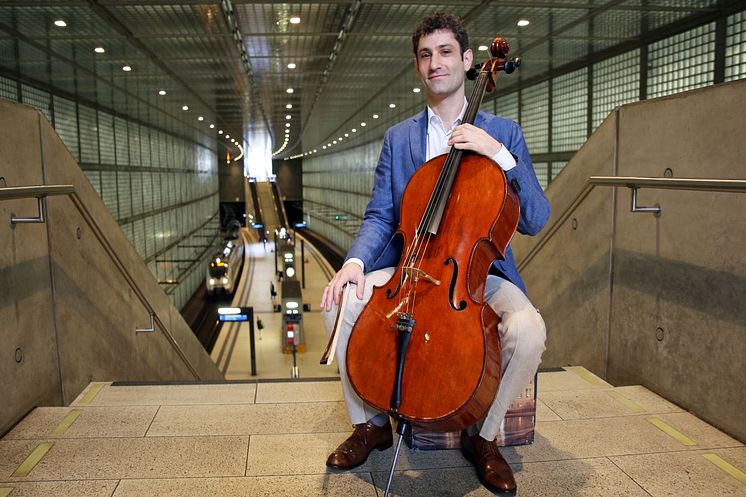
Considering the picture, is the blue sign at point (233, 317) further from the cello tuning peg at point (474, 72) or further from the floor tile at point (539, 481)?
the cello tuning peg at point (474, 72)

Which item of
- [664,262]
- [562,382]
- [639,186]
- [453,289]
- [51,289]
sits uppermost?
[639,186]

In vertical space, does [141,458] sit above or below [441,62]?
below

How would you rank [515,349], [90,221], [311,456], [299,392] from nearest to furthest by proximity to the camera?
[515,349]
[311,456]
[299,392]
[90,221]

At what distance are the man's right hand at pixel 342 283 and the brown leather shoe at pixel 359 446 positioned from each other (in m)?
0.53

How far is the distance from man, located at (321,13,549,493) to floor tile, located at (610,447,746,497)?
0.52 meters

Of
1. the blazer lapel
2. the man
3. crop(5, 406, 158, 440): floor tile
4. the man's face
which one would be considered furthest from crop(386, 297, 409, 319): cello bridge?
crop(5, 406, 158, 440): floor tile

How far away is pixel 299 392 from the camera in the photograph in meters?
3.38

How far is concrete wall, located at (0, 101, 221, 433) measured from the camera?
9.85 ft

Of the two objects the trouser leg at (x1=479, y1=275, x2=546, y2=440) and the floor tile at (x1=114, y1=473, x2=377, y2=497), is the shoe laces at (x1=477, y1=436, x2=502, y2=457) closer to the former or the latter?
the trouser leg at (x1=479, y1=275, x2=546, y2=440)

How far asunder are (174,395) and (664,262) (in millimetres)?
2591

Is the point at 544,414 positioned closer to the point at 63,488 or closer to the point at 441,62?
the point at 441,62

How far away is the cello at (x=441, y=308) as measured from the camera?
187 centimetres

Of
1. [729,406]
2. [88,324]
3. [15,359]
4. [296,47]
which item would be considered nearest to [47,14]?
[296,47]

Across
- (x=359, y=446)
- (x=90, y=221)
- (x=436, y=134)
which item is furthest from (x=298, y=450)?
(x=90, y=221)
